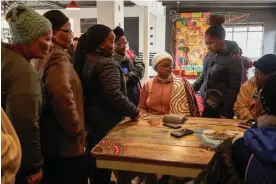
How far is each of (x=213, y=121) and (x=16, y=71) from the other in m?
1.50

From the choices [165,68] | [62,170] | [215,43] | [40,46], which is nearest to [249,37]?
[215,43]

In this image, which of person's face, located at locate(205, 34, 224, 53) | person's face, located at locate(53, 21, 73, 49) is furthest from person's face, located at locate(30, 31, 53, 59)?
person's face, located at locate(205, 34, 224, 53)

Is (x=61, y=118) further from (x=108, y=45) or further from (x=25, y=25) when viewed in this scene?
(x=108, y=45)

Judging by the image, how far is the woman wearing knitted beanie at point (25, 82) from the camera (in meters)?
1.24

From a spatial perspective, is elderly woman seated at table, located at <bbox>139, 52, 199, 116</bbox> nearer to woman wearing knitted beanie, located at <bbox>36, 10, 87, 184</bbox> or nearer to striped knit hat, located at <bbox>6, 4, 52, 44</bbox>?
woman wearing knitted beanie, located at <bbox>36, 10, 87, 184</bbox>

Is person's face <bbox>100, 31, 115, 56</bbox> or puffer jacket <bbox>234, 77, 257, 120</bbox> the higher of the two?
person's face <bbox>100, 31, 115, 56</bbox>

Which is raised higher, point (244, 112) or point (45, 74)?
point (45, 74)

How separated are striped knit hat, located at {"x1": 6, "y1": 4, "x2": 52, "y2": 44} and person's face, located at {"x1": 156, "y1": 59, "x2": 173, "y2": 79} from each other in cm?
133

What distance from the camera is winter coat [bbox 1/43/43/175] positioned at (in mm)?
1240

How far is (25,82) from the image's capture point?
125 cm

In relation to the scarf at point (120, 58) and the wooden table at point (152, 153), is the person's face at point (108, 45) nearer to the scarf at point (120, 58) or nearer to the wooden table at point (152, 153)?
the wooden table at point (152, 153)

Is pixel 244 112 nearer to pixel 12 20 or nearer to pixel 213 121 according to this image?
pixel 213 121

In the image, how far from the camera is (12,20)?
54.0 inches

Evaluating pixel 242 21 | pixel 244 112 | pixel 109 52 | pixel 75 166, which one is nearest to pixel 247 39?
pixel 242 21
